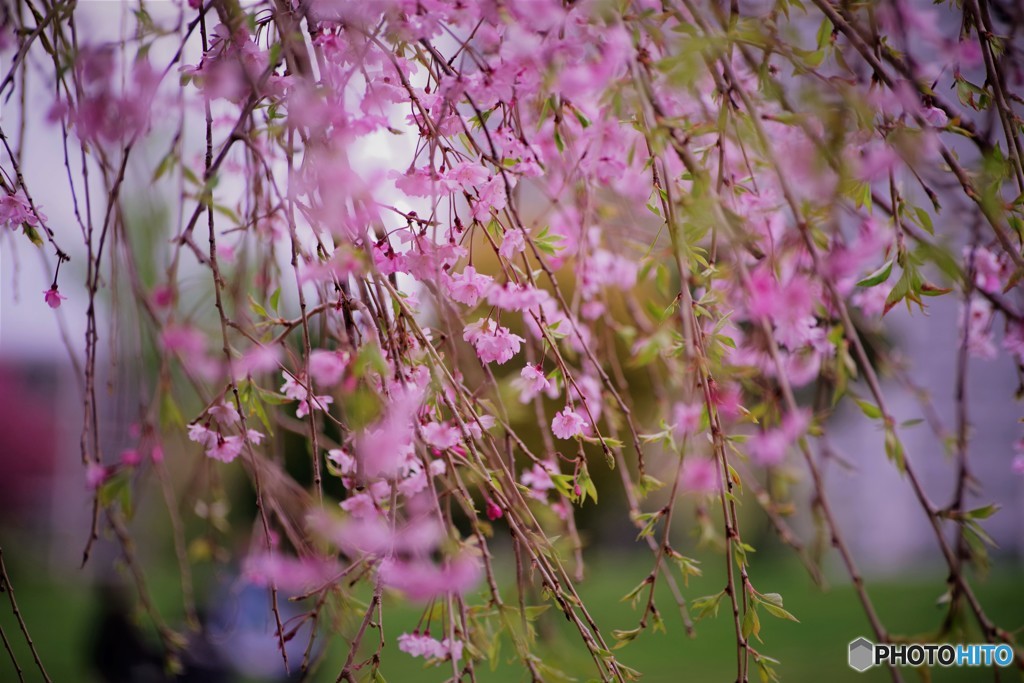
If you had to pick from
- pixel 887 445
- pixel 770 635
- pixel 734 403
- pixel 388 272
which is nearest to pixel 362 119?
pixel 388 272

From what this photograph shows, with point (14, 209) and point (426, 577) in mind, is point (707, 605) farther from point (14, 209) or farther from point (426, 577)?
point (14, 209)

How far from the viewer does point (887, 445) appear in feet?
3.30

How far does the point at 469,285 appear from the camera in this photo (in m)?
1.13

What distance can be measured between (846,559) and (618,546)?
856 cm

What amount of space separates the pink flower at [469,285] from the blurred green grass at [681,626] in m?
2.15

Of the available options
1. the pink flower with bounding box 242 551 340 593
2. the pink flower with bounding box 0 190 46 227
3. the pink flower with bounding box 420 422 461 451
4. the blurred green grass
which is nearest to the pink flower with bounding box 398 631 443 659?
the pink flower with bounding box 242 551 340 593

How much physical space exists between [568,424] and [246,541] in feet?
5.11

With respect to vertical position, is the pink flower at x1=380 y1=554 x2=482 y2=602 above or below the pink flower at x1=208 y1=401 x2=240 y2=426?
below

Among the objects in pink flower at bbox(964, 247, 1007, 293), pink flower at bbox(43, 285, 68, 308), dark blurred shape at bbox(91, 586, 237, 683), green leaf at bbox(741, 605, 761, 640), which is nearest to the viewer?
green leaf at bbox(741, 605, 761, 640)

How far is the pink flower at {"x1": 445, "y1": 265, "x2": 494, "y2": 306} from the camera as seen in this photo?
112cm

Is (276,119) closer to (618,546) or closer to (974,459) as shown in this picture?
(618,546)

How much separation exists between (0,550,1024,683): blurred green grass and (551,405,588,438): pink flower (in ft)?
6.50

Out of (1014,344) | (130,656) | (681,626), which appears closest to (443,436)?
(1014,344)

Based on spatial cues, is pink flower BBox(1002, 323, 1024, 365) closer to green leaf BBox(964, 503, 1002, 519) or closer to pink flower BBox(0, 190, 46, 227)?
green leaf BBox(964, 503, 1002, 519)
